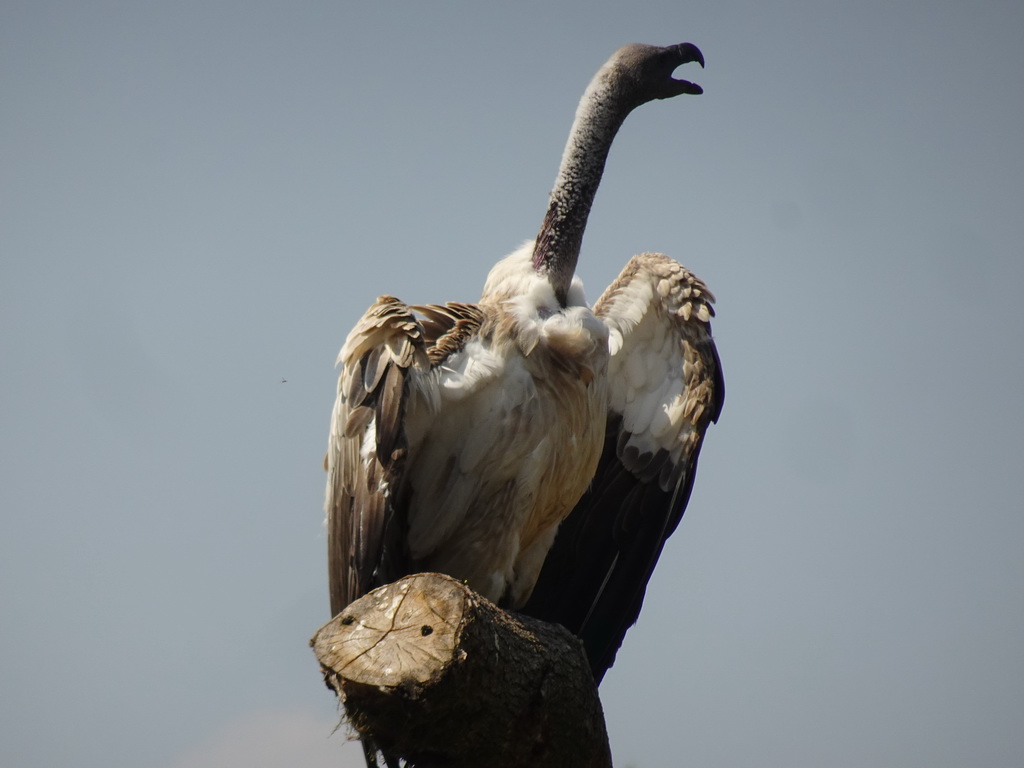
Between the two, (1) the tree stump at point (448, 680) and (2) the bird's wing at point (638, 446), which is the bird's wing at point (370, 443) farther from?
(2) the bird's wing at point (638, 446)

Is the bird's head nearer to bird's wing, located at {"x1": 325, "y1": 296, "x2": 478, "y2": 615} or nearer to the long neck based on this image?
the long neck

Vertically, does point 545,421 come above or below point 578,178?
below

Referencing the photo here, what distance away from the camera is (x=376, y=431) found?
4180 millimetres

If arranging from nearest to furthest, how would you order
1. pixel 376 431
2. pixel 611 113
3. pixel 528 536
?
pixel 376 431, pixel 528 536, pixel 611 113

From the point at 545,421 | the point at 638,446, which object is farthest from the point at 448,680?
the point at 638,446

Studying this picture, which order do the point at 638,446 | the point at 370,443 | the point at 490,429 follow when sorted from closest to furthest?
the point at 370,443
the point at 490,429
the point at 638,446

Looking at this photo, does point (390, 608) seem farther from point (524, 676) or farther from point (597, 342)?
point (597, 342)

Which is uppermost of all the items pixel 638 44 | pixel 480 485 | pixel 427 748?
pixel 638 44

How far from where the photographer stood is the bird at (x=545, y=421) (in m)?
4.34

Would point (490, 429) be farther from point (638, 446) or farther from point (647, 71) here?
point (647, 71)

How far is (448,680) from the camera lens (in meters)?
2.87

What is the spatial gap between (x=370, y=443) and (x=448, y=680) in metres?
1.57

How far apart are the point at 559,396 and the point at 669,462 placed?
50.4 inches

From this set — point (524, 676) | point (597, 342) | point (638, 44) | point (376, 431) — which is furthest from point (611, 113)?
point (524, 676)
